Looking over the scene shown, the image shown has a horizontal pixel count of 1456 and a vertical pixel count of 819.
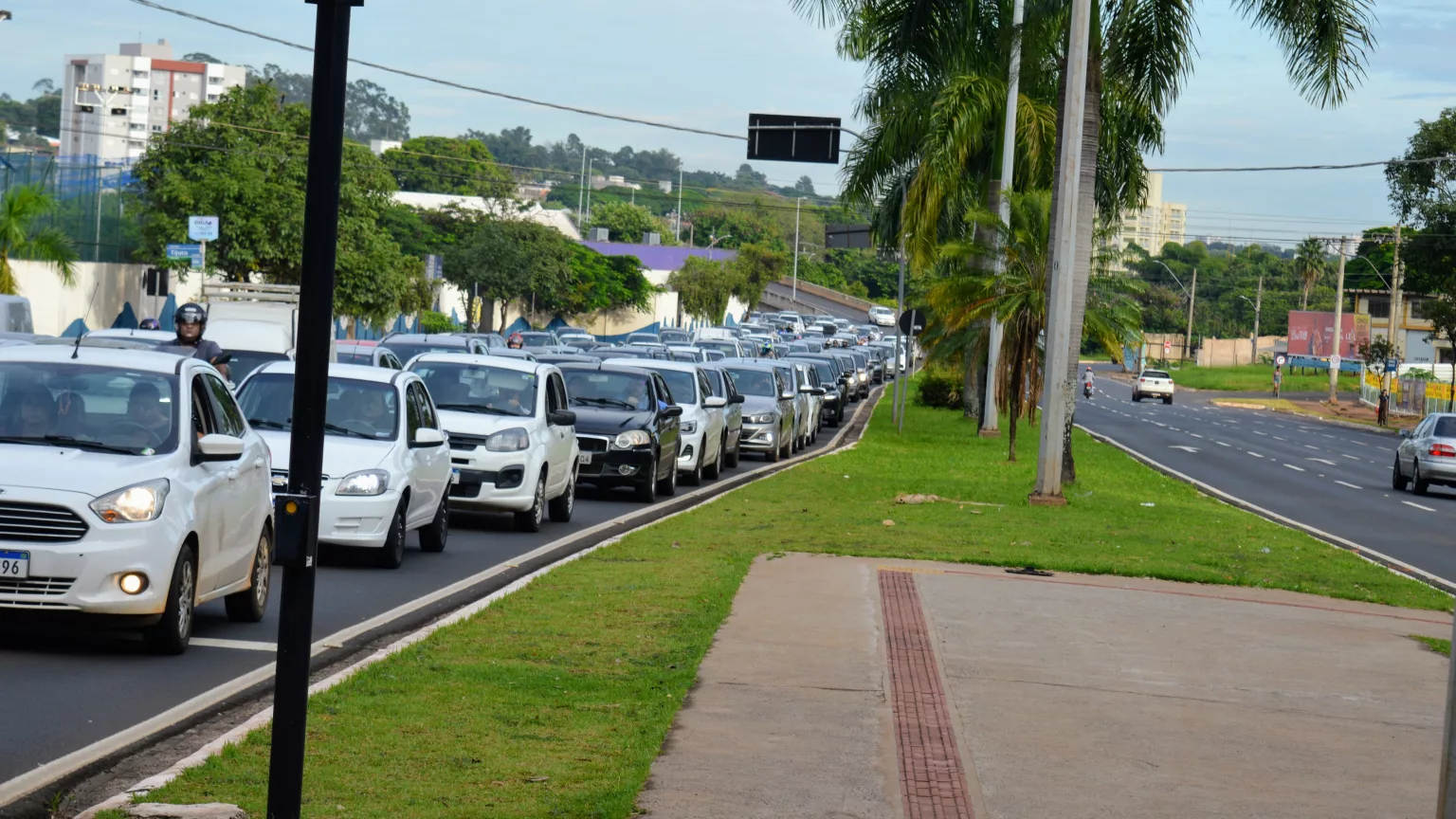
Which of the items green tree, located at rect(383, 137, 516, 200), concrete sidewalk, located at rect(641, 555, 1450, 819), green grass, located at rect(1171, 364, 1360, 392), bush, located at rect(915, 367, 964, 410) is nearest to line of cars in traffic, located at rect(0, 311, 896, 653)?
concrete sidewalk, located at rect(641, 555, 1450, 819)

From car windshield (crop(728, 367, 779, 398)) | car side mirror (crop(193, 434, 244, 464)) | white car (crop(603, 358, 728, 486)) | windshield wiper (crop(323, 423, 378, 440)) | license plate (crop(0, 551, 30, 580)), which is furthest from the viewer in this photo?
car windshield (crop(728, 367, 779, 398))

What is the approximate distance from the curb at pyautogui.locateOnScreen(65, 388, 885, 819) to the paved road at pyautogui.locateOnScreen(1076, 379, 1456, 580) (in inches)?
317

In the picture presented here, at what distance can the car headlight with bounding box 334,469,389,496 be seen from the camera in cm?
1351

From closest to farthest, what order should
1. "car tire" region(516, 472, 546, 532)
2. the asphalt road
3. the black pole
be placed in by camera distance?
the black pole → the asphalt road → "car tire" region(516, 472, 546, 532)

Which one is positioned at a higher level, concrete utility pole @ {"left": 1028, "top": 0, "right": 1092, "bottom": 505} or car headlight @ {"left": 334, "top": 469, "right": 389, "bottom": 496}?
concrete utility pole @ {"left": 1028, "top": 0, "right": 1092, "bottom": 505}

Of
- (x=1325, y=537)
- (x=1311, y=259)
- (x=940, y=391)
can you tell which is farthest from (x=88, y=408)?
(x=1311, y=259)

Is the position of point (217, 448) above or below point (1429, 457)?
above

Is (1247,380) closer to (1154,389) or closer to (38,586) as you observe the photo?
(1154,389)

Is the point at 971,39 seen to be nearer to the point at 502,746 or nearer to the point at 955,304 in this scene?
the point at 955,304

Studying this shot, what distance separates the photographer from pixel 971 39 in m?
30.6

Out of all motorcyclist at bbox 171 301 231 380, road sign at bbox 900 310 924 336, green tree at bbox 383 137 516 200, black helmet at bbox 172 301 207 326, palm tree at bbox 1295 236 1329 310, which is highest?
green tree at bbox 383 137 516 200

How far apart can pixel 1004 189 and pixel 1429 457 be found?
9374mm

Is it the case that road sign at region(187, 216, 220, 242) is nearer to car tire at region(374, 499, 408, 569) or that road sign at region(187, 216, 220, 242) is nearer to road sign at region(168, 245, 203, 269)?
road sign at region(168, 245, 203, 269)

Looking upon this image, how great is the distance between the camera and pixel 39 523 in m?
8.97
